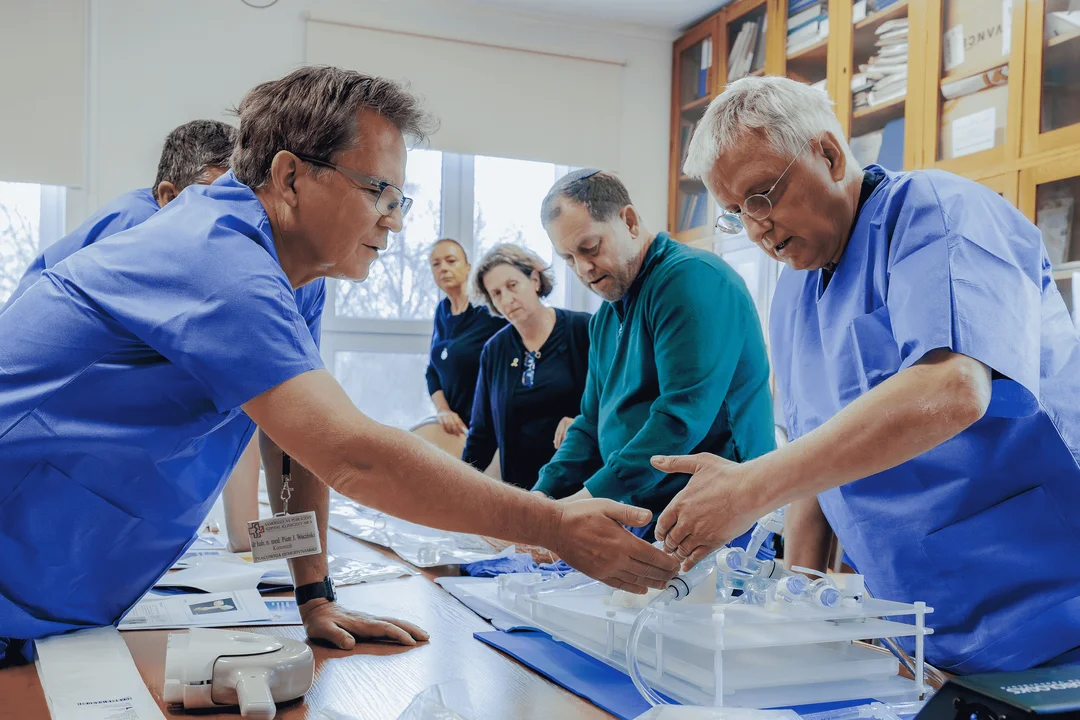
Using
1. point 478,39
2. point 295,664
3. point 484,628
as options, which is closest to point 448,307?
point 478,39

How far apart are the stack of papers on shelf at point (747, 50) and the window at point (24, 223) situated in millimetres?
3500

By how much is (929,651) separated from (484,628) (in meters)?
0.58

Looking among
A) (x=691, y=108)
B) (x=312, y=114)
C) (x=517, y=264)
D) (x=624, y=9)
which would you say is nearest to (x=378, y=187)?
(x=312, y=114)

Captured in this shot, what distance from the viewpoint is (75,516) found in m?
1.03

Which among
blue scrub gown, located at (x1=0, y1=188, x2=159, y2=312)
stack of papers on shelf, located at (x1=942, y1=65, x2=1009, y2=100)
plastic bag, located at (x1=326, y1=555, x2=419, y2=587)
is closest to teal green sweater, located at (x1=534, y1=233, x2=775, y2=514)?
plastic bag, located at (x1=326, y1=555, x2=419, y2=587)

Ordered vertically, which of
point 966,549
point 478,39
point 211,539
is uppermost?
point 478,39

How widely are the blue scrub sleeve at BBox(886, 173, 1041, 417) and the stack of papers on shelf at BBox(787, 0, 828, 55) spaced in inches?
138

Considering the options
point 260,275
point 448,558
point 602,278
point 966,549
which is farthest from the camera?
point 602,278

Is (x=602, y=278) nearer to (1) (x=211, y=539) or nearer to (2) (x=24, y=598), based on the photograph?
(1) (x=211, y=539)

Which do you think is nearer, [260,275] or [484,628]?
[260,275]

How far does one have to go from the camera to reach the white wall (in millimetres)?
4383

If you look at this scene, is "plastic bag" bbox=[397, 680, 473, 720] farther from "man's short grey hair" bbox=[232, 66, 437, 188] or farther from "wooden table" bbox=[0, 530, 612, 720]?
"man's short grey hair" bbox=[232, 66, 437, 188]

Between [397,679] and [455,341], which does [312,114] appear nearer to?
[397,679]

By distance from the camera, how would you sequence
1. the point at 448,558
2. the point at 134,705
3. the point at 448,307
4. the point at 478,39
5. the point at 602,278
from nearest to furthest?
the point at 134,705, the point at 448,558, the point at 602,278, the point at 448,307, the point at 478,39
